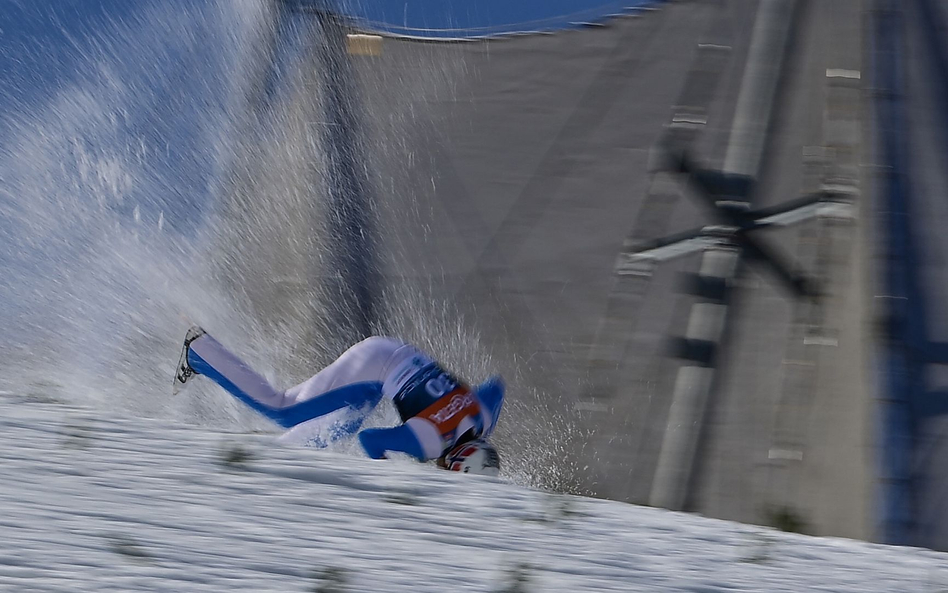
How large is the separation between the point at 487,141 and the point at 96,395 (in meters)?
5.14

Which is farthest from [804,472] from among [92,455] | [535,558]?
[92,455]

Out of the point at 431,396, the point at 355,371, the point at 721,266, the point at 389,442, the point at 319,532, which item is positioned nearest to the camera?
the point at 319,532

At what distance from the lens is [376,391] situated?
199 inches

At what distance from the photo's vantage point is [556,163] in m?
10.1

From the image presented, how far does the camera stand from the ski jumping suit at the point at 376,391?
15.8 ft

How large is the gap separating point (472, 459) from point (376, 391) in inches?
24.6

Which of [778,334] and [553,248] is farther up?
[778,334]

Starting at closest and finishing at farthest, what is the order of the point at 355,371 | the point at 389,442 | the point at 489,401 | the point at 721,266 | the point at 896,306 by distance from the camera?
the point at 389,442 → the point at 355,371 → the point at 489,401 → the point at 896,306 → the point at 721,266

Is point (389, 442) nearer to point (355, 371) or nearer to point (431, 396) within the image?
point (431, 396)

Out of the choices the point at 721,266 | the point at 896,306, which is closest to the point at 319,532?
the point at 896,306

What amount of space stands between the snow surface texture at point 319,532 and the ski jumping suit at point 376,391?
1.61 metres

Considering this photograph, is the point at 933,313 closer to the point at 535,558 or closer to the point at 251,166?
the point at 535,558

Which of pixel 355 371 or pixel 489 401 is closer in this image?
pixel 355 371

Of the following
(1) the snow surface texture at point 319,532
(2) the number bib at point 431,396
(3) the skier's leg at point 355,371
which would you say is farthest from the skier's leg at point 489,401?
→ (1) the snow surface texture at point 319,532
